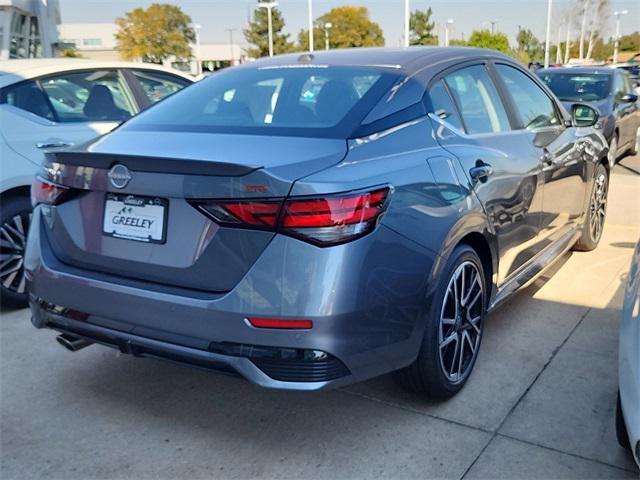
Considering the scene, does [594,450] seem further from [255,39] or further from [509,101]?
[255,39]

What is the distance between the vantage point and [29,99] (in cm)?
458

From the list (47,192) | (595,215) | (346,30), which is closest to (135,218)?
(47,192)

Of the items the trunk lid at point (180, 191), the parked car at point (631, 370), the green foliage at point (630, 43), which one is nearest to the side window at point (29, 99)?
the trunk lid at point (180, 191)

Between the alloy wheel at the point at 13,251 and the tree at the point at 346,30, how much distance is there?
7578 cm

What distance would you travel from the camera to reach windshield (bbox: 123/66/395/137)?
278 cm

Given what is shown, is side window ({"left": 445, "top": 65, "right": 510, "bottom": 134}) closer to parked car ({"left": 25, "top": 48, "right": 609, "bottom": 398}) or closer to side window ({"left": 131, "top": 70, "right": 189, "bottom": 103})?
parked car ({"left": 25, "top": 48, "right": 609, "bottom": 398})

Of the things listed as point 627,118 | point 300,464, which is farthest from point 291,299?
point 627,118

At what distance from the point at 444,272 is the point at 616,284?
237 cm

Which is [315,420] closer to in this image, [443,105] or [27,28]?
[443,105]

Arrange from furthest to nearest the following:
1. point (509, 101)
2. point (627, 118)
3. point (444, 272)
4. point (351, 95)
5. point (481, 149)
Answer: point (627, 118) → point (509, 101) → point (481, 149) → point (351, 95) → point (444, 272)

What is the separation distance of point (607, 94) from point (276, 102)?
7.96 m

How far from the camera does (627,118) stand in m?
10.2

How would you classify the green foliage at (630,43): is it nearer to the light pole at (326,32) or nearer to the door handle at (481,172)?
the light pole at (326,32)

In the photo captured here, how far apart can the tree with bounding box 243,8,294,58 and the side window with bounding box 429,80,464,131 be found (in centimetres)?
8089
